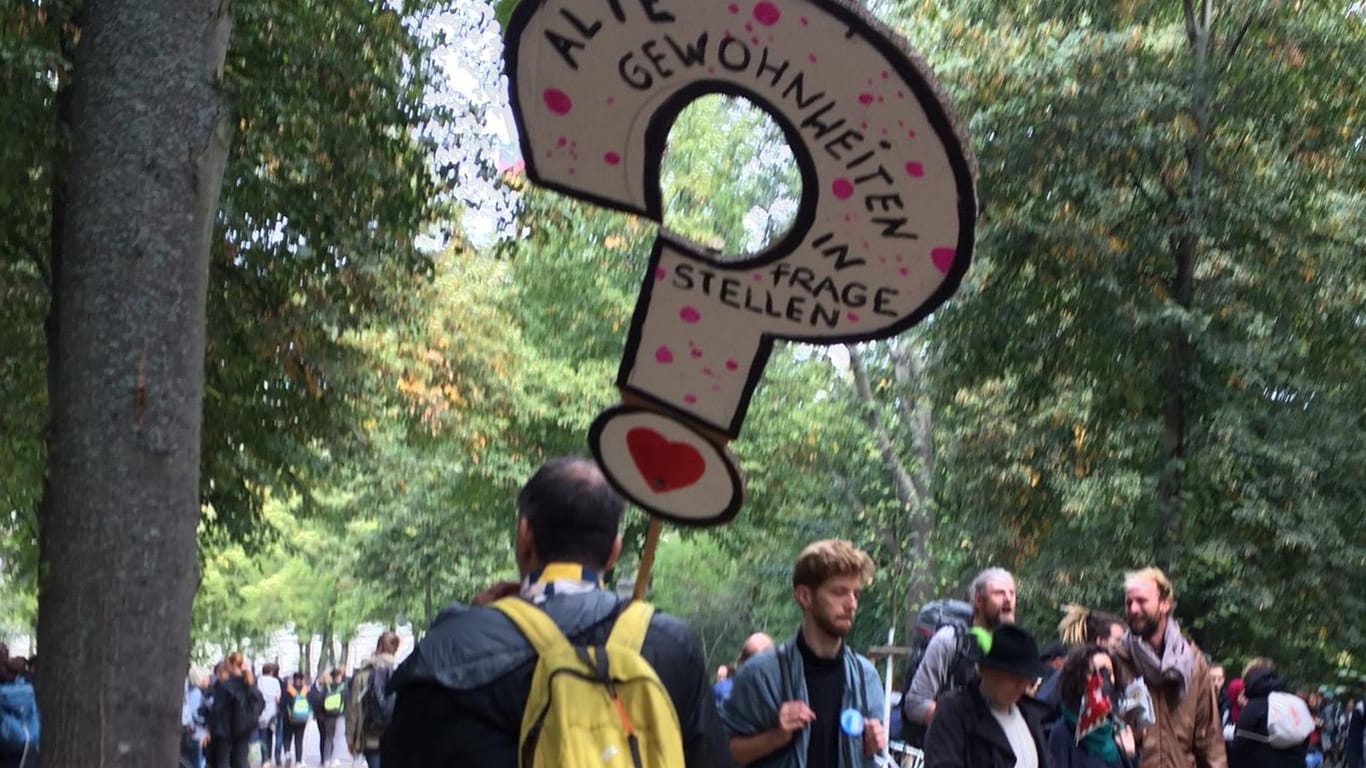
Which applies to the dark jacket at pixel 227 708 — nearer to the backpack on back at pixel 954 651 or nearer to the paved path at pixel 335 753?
the paved path at pixel 335 753

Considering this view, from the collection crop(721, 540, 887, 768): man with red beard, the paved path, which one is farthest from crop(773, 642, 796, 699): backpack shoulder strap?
the paved path

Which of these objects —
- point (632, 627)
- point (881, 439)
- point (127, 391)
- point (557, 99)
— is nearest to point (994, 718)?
point (632, 627)

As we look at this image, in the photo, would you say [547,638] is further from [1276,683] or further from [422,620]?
[422,620]

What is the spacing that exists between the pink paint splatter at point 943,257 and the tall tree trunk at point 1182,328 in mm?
11322

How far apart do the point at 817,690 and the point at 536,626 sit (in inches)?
95.9

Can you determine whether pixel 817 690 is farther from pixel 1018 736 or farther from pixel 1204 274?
pixel 1204 274

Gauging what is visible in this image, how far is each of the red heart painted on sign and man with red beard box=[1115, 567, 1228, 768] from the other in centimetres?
407

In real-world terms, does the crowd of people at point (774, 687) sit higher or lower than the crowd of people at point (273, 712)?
higher

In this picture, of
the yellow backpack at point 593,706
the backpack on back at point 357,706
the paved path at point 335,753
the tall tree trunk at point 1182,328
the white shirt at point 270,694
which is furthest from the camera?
the paved path at point 335,753

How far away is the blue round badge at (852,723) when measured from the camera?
4785 mm

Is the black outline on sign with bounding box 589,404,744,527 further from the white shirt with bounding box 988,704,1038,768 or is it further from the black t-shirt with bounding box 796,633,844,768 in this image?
the white shirt with bounding box 988,704,1038,768

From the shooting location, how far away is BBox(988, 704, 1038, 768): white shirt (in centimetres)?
495

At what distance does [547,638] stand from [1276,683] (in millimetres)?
8735

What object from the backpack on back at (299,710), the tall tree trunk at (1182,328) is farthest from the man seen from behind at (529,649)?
the backpack on back at (299,710)
